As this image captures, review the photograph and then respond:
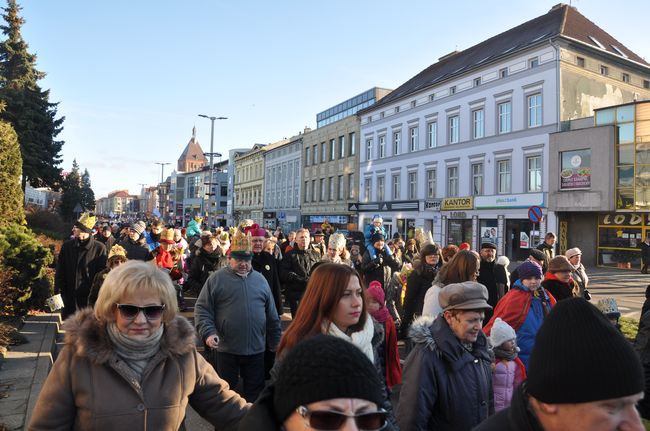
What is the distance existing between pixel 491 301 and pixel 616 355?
231 inches

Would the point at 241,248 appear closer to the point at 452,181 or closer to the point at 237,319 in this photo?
the point at 237,319

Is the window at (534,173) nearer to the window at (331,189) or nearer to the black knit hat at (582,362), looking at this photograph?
the window at (331,189)

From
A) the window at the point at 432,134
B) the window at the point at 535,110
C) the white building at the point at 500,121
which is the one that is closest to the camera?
the white building at the point at 500,121

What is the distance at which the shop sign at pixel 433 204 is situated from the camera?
3500 cm

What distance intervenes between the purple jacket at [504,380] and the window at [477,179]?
29514 millimetres

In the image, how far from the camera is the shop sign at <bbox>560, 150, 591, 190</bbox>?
2577 centimetres

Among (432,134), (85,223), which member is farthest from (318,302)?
(432,134)

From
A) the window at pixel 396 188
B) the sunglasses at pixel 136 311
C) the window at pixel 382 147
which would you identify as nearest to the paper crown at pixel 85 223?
the sunglasses at pixel 136 311

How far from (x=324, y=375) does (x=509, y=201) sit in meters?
30.1

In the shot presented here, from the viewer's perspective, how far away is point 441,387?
277 cm

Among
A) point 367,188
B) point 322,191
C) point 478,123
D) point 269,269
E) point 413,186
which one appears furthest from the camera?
point 322,191

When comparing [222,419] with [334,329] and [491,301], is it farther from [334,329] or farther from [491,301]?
[491,301]

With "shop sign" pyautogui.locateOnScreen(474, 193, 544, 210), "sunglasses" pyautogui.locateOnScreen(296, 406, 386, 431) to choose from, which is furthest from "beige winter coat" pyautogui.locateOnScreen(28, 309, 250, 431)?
"shop sign" pyautogui.locateOnScreen(474, 193, 544, 210)

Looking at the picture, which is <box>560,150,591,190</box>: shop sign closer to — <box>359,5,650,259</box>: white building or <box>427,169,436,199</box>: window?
<box>359,5,650,259</box>: white building
